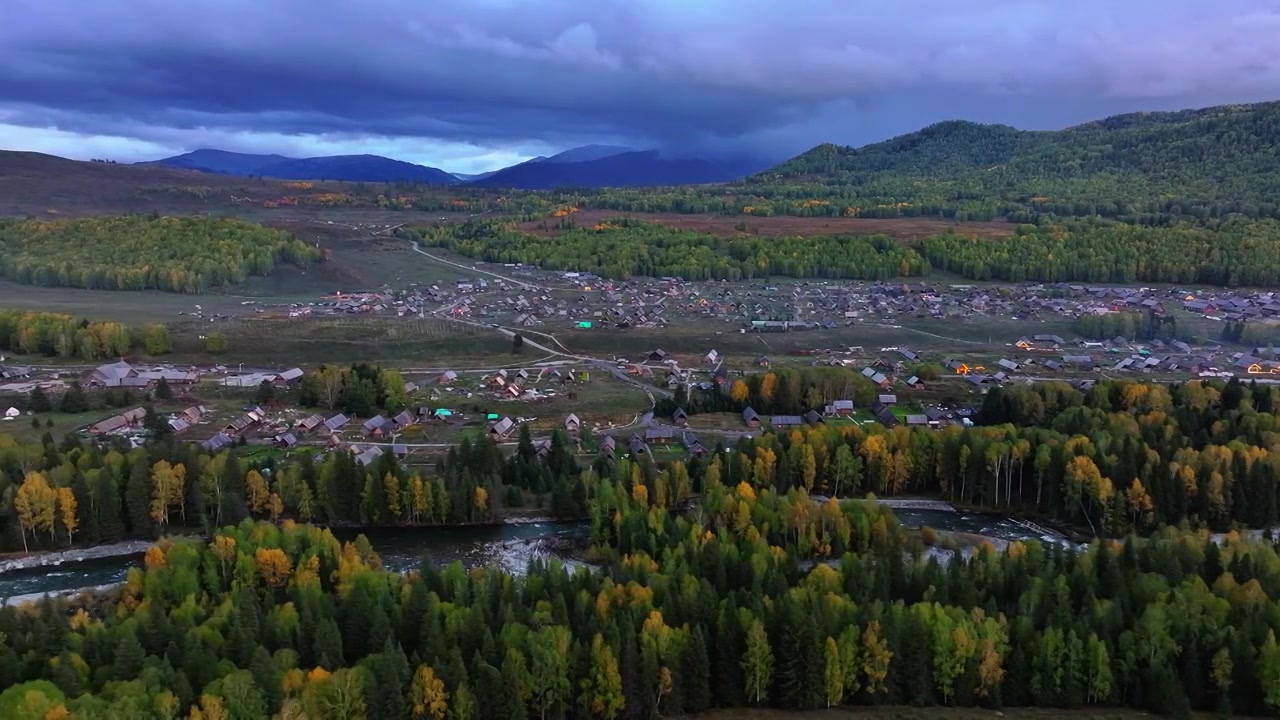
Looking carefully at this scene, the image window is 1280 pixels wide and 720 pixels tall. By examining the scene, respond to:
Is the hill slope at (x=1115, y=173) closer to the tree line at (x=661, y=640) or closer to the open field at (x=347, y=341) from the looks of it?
the open field at (x=347, y=341)

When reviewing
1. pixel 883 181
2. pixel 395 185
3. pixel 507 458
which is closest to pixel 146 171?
pixel 395 185

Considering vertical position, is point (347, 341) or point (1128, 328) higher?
point (1128, 328)

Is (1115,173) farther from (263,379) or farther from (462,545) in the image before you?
(462,545)

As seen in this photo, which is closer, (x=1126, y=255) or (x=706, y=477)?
(x=706, y=477)

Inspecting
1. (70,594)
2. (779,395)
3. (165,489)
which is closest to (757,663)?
(70,594)

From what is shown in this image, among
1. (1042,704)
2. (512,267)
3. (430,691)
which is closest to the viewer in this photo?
(430,691)

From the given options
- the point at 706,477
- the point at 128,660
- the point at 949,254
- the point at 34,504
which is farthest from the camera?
the point at 949,254

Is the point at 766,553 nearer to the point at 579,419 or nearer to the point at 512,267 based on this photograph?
the point at 579,419
